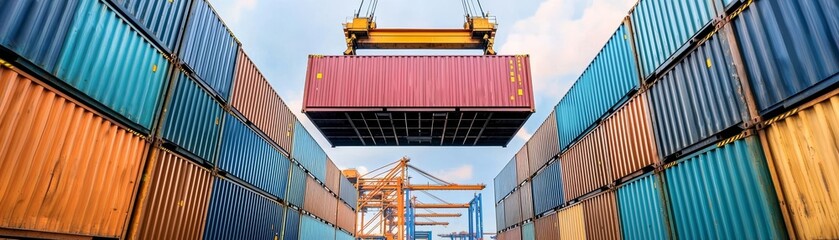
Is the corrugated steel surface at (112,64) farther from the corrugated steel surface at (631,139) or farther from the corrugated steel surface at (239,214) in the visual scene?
the corrugated steel surface at (631,139)

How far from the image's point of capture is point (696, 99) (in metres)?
7.90

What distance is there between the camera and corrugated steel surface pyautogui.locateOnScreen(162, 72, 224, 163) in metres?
9.24

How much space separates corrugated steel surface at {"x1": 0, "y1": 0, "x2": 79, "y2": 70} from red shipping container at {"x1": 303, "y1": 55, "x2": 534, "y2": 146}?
356 inches

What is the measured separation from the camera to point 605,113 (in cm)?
1191

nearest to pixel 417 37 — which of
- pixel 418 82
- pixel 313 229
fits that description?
pixel 418 82

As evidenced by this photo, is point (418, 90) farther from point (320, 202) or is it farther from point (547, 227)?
point (320, 202)

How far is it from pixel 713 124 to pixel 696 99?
69cm

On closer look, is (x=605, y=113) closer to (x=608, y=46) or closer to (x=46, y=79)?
(x=608, y=46)

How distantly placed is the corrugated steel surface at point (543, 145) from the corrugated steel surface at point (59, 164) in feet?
44.7

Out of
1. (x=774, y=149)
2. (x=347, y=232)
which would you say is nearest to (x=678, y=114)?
(x=774, y=149)

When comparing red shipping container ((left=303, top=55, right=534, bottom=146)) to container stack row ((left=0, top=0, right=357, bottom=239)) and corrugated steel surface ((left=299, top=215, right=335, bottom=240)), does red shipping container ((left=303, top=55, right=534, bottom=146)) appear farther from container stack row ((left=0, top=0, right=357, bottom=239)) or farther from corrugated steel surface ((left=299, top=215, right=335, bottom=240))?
corrugated steel surface ((left=299, top=215, right=335, bottom=240))

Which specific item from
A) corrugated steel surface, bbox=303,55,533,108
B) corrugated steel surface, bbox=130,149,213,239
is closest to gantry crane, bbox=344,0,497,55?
corrugated steel surface, bbox=303,55,533,108

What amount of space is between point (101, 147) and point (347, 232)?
79.6 feet

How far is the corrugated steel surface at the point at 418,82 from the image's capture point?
15125mm
